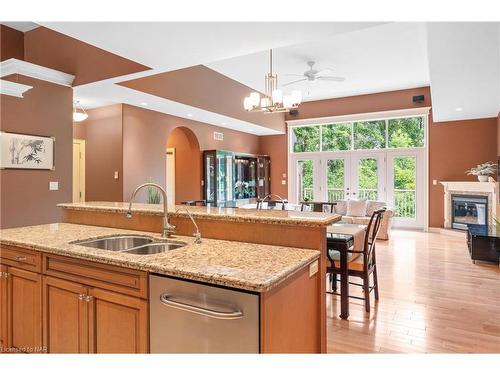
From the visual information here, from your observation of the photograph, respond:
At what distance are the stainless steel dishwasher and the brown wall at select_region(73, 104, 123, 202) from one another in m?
4.70

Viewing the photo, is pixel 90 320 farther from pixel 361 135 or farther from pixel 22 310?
pixel 361 135

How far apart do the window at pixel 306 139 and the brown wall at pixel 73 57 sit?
6406 millimetres

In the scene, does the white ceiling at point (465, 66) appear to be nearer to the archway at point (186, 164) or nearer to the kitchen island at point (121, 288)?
the kitchen island at point (121, 288)

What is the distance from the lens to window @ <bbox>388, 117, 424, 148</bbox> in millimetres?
8242

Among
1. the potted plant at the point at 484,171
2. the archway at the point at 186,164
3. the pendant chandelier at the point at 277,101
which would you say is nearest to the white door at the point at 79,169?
the archway at the point at 186,164

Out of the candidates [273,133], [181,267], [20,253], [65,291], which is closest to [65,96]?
[20,253]

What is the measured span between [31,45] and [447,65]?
19.6ft

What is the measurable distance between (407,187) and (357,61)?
3.79 meters

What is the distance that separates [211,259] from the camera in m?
1.75

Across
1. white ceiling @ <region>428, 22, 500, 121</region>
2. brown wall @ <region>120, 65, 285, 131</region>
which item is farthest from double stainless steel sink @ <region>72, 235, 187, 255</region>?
white ceiling @ <region>428, 22, 500, 121</region>

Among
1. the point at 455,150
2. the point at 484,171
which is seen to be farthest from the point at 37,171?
the point at 455,150

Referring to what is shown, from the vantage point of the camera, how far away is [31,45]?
500 cm

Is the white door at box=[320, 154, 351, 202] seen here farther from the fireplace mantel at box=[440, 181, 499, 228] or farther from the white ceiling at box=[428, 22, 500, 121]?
the white ceiling at box=[428, 22, 500, 121]

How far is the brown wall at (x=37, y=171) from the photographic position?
4.18 meters
